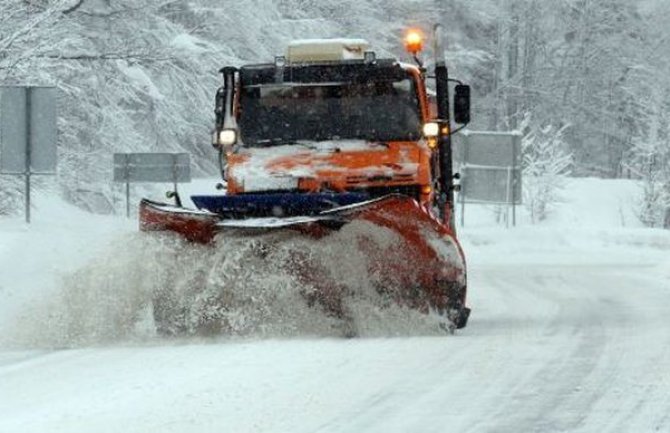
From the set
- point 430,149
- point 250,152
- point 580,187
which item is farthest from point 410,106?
point 580,187

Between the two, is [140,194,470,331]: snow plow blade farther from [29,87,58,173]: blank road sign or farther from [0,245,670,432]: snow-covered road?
[29,87,58,173]: blank road sign

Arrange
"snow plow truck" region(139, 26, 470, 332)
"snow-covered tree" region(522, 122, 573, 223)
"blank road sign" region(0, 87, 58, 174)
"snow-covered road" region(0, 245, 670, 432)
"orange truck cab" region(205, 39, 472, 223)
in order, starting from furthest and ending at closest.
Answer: "snow-covered tree" region(522, 122, 573, 223)
"blank road sign" region(0, 87, 58, 174)
"orange truck cab" region(205, 39, 472, 223)
"snow plow truck" region(139, 26, 470, 332)
"snow-covered road" region(0, 245, 670, 432)

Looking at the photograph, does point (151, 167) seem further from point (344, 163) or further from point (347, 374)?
point (347, 374)

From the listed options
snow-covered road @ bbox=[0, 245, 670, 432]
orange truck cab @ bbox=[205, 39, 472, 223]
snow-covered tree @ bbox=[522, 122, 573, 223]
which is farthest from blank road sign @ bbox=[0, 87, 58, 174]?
snow-covered tree @ bbox=[522, 122, 573, 223]

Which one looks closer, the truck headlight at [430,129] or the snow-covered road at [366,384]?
the snow-covered road at [366,384]

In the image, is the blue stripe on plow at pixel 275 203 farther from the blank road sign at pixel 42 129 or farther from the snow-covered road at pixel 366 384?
the blank road sign at pixel 42 129

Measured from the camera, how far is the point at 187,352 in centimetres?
898

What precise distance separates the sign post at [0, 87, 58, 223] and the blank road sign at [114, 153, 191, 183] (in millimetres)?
9429

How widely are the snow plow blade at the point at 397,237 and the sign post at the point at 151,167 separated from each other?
14.0 meters

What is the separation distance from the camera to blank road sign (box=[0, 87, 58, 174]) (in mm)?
14234

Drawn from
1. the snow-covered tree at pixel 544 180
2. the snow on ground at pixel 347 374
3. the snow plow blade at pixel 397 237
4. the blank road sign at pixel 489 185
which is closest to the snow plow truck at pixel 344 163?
the snow plow blade at pixel 397 237

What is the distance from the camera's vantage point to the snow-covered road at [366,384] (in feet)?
20.7

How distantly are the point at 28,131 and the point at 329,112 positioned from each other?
13.6 feet

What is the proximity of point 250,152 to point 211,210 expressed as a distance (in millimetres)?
1205
